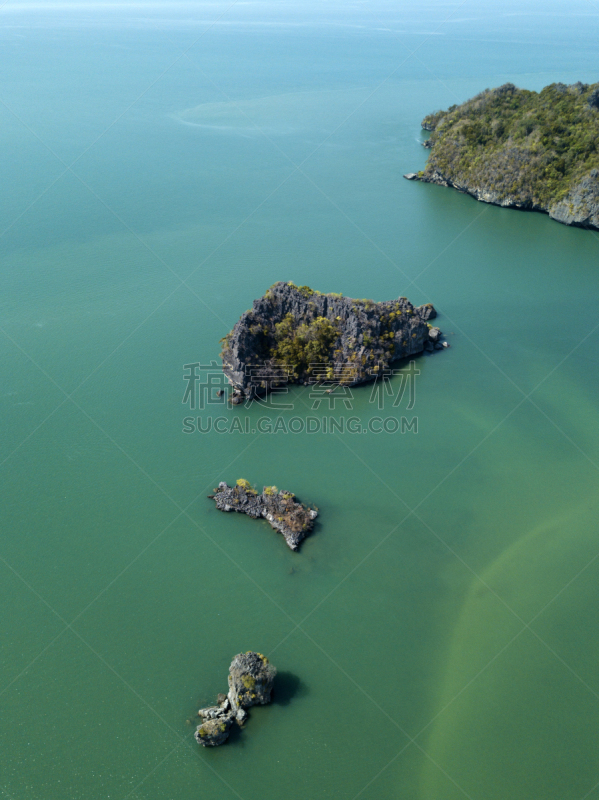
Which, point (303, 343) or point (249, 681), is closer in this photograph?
point (249, 681)

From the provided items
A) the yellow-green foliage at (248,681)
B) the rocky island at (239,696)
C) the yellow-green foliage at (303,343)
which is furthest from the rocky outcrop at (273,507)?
the yellow-green foliage at (303,343)

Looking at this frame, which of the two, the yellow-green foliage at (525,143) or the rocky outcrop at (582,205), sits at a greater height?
the yellow-green foliage at (525,143)

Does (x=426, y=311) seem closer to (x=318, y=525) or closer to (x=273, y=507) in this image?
(x=318, y=525)

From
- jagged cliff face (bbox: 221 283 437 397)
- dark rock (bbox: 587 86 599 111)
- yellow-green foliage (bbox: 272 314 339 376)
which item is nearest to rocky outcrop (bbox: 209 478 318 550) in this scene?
jagged cliff face (bbox: 221 283 437 397)

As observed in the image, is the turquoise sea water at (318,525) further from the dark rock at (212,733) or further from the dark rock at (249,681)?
the dark rock at (249,681)

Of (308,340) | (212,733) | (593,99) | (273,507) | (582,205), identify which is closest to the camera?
(212,733)

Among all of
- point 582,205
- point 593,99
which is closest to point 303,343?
point 582,205

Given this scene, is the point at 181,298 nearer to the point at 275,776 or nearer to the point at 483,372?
the point at 483,372

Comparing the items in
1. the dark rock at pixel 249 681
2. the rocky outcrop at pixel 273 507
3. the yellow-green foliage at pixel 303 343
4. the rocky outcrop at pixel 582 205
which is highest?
the rocky outcrop at pixel 582 205
